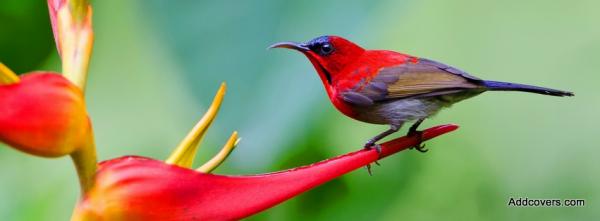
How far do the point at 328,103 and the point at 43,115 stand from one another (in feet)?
1.55

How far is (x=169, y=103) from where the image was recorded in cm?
79

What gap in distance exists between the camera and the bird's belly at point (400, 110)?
2.26ft

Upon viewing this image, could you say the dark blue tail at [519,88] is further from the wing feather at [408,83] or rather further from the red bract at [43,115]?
the red bract at [43,115]

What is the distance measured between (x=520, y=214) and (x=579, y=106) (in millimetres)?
117

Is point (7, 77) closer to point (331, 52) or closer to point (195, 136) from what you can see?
point (195, 136)

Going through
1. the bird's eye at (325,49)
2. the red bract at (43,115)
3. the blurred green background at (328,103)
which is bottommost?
the blurred green background at (328,103)

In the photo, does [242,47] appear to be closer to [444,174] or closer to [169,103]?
[169,103]

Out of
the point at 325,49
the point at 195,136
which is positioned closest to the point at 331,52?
the point at 325,49

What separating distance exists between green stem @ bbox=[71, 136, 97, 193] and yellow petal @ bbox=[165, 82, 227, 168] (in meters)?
0.05

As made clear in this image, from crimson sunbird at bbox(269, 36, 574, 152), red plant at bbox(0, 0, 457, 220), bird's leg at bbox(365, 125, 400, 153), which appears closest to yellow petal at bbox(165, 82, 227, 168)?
red plant at bbox(0, 0, 457, 220)

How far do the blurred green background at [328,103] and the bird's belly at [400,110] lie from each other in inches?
2.1

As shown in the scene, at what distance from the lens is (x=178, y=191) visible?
0.40m

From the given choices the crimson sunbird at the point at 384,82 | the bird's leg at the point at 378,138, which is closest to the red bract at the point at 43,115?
the bird's leg at the point at 378,138

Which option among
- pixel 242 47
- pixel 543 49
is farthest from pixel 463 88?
pixel 242 47
